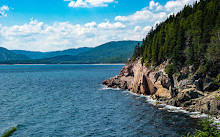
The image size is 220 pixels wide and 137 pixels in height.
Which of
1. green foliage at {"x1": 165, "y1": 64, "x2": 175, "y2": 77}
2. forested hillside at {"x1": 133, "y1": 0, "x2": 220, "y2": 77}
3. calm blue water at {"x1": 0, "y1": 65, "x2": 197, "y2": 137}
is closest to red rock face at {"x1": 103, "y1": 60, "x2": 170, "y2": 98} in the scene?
green foliage at {"x1": 165, "y1": 64, "x2": 175, "y2": 77}

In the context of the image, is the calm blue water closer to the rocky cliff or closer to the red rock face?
the rocky cliff

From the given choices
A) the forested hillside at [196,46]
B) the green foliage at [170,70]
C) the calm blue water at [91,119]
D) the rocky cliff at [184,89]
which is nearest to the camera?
the calm blue water at [91,119]

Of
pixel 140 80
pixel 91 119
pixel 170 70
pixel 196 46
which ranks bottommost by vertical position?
pixel 91 119

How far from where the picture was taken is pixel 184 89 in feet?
171

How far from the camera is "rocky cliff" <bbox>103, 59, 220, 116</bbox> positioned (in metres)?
45.2

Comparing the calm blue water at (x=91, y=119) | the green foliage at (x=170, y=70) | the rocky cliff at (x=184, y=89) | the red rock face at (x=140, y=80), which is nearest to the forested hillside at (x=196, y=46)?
the green foliage at (x=170, y=70)

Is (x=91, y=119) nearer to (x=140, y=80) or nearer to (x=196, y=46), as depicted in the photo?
(x=140, y=80)

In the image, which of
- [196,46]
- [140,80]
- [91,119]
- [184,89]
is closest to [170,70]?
[184,89]

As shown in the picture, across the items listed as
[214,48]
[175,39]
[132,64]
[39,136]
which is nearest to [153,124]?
[39,136]

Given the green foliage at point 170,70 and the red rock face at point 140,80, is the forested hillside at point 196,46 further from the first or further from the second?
the red rock face at point 140,80

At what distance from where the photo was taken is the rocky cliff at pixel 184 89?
45216 millimetres

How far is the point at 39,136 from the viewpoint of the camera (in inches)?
1371

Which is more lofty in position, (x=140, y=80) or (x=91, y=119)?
(x=140, y=80)

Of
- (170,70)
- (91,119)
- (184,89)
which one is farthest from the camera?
(170,70)
